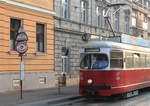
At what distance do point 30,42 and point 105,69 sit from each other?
767cm

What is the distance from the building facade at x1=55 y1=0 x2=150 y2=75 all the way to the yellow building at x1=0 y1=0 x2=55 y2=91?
1245 mm

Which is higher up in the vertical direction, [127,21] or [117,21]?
[127,21]

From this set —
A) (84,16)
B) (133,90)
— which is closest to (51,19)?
(84,16)

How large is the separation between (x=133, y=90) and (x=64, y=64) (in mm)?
9565

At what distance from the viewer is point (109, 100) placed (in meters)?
20.9

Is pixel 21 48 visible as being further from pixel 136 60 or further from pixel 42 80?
pixel 42 80

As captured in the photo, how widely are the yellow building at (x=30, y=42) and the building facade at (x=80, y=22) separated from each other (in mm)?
1245

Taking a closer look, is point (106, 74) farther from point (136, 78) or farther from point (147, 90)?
point (147, 90)

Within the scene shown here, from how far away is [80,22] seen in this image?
109ft

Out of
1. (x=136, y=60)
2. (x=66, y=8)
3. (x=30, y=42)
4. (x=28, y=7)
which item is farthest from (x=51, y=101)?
(x=66, y=8)

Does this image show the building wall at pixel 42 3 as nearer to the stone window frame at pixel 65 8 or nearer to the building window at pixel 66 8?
the stone window frame at pixel 65 8

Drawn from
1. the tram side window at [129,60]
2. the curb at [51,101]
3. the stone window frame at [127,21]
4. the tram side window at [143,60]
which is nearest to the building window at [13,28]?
the curb at [51,101]

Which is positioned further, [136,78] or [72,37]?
[72,37]

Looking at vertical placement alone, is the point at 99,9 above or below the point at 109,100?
above
